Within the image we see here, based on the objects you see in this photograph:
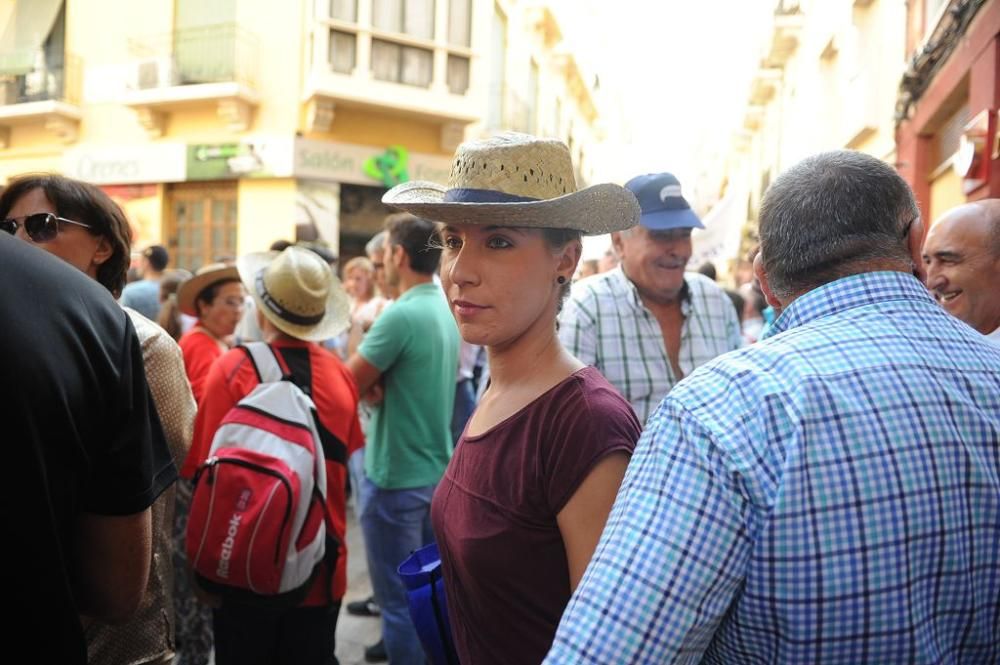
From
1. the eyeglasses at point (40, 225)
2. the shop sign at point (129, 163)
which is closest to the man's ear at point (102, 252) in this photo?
the eyeglasses at point (40, 225)

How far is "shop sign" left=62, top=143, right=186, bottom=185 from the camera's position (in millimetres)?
15797

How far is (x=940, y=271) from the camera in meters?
2.80

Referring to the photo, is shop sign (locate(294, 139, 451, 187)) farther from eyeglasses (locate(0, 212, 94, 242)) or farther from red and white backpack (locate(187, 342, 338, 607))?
eyeglasses (locate(0, 212, 94, 242))

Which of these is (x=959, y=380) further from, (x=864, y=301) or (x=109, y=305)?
(x=109, y=305)

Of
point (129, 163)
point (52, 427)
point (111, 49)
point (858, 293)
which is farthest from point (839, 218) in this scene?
point (111, 49)

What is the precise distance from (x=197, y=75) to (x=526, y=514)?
648 inches

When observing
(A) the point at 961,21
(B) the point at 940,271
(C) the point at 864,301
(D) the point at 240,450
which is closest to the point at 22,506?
(D) the point at 240,450

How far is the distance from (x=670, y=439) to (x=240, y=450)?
70.9 inches

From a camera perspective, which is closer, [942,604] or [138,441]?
[942,604]

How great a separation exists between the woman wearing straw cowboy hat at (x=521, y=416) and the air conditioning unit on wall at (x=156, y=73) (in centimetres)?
1595

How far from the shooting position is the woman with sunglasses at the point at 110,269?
2.16 m

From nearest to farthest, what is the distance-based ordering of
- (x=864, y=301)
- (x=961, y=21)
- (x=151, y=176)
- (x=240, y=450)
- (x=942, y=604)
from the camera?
(x=942, y=604)
(x=864, y=301)
(x=240, y=450)
(x=961, y=21)
(x=151, y=176)

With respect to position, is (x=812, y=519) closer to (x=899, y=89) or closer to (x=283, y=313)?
(x=283, y=313)

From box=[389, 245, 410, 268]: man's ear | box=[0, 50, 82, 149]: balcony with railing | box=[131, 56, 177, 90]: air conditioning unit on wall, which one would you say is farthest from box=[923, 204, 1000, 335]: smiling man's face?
box=[0, 50, 82, 149]: balcony with railing
